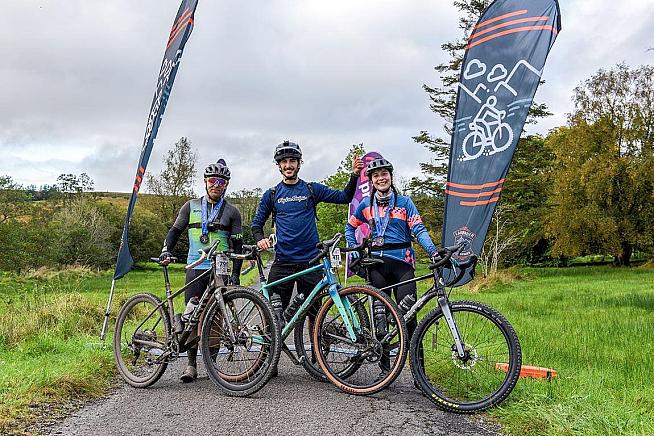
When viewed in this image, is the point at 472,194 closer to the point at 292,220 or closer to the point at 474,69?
the point at 474,69

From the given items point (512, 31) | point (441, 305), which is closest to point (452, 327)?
point (441, 305)

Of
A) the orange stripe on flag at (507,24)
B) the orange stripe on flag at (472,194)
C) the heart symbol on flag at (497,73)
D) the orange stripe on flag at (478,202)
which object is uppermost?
the orange stripe on flag at (507,24)


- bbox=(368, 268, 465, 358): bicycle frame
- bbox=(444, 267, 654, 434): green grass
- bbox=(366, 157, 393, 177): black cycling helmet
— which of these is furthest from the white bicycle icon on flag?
bbox=(444, 267, 654, 434): green grass

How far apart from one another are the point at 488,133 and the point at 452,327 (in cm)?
244

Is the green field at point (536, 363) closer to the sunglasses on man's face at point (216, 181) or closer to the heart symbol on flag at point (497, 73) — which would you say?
the sunglasses on man's face at point (216, 181)

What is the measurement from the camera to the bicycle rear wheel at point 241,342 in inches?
205

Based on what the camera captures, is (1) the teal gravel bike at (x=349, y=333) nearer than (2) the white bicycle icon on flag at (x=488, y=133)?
Yes

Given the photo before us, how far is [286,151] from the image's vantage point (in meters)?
6.10

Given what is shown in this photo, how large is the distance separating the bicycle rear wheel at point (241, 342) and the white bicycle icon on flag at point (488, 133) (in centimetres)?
272

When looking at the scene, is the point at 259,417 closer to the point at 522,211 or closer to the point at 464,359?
the point at 464,359

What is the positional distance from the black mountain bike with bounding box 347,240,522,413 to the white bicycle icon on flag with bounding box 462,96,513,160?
153 cm

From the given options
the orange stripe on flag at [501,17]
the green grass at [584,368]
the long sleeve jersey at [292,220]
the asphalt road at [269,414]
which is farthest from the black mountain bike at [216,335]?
the orange stripe on flag at [501,17]

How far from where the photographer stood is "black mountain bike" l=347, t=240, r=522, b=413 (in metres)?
4.62

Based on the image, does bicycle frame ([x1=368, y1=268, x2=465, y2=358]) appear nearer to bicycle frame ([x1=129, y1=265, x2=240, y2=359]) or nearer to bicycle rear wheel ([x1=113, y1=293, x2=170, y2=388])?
bicycle frame ([x1=129, y1=265, x2=240, y2=359])
